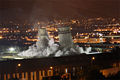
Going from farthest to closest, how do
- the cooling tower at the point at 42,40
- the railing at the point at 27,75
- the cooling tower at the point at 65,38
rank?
the cooling tower at the point at 42,40, the cooling tower at the point at 65,38, the railing at the point at 27,75

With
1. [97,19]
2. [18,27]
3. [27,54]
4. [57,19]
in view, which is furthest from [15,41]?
[97,19]

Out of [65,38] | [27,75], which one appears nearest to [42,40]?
[65,38]

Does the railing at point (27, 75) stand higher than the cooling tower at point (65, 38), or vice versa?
the cooling tower at point (65, 38)

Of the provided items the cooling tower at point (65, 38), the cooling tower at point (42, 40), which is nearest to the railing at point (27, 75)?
the cooling tower at point (65, 38)

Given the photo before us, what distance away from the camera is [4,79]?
221 inches

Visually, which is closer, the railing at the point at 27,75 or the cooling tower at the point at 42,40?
the railing at the point at 27,75

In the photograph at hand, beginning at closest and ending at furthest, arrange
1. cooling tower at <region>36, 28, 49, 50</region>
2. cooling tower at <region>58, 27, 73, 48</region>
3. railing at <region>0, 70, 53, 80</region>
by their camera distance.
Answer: railing at <region>0, 70, 53, 80</region>
cooling tower at <region>58, 27, 73, 48</region>
cooling tower at <region>36, 28, 49, 50</region>

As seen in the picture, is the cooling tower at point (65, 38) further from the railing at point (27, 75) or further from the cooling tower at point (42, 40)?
the railing at point (27, 75)

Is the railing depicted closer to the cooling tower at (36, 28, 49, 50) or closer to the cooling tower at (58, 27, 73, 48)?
the cooling tower at (58, 27, 73, 48)

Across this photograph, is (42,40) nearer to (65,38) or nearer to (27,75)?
(65,38)

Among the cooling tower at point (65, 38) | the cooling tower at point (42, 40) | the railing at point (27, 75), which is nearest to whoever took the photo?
the railing at point (27, 75)

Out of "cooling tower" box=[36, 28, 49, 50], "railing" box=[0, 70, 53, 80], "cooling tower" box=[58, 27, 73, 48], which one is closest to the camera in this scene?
"railing" box=[0, 70, 53, 80]

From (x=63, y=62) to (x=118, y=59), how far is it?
2.10 metres

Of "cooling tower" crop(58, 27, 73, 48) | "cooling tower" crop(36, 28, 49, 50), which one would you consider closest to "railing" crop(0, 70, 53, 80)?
"cooling tower" crop(58, 27, 73, 48)
